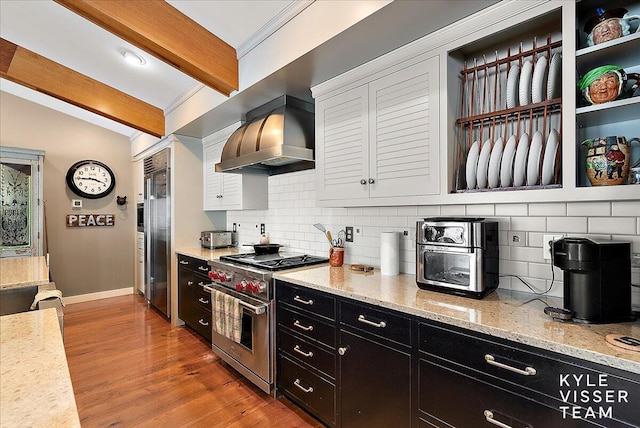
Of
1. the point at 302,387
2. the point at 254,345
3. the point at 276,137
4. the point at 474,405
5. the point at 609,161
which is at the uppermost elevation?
the point at 276,137

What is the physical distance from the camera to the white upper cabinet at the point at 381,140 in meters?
1.82

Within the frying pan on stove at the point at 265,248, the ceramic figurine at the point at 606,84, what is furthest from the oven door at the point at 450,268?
the frying pan on stove at the point at 265,248

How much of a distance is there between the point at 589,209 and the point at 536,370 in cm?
85

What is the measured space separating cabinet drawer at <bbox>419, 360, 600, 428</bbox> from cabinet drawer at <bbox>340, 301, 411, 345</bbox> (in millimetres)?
148

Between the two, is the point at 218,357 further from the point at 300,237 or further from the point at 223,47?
the point at 223,47

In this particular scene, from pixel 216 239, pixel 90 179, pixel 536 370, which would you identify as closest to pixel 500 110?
pixel 536 370

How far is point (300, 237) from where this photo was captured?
3.14m

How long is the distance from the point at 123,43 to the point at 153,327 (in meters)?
3.05

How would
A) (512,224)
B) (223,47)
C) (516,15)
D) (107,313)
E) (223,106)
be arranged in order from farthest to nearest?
1. (107,313)
2. (223,106)
3. (223,47)
4. (512,224)
5. (516,15)

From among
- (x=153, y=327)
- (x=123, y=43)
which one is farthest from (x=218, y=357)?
(x=123, y=43)

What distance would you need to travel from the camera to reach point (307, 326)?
2035 mm

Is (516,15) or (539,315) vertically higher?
(516,15)
